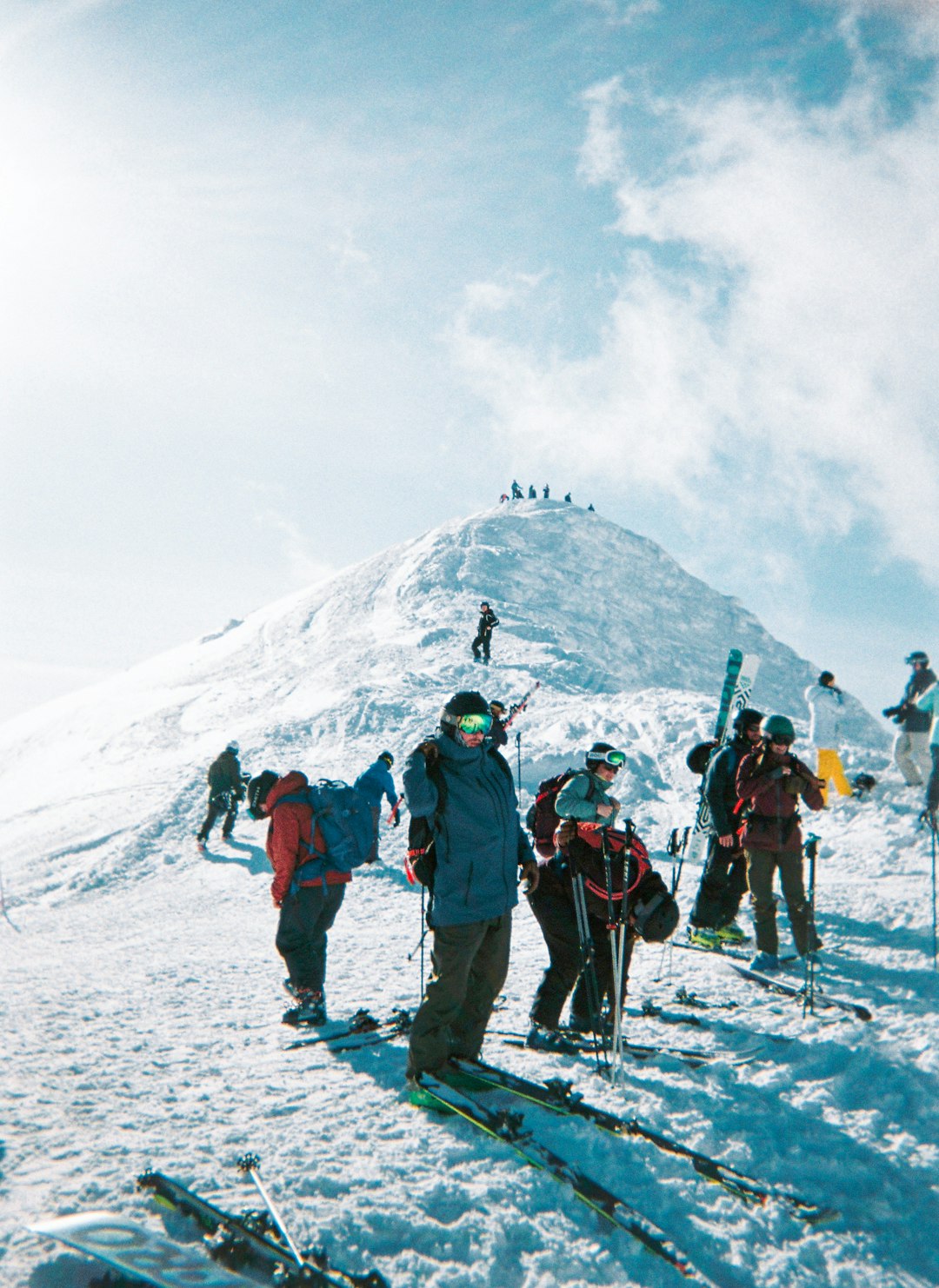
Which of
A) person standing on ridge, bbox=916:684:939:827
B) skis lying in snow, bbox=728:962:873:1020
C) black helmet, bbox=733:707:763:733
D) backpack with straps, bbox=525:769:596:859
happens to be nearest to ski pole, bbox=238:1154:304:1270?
→ backpack with straps, bbox=525:769:596:859

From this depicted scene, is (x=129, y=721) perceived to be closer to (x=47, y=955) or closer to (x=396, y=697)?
(x=396, y=697)

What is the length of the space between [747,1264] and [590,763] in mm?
3323

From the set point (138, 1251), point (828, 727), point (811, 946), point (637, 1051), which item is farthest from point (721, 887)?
point (138, 1251)

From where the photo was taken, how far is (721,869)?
7.58 m

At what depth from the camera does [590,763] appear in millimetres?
5820

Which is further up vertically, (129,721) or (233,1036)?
(129,721)

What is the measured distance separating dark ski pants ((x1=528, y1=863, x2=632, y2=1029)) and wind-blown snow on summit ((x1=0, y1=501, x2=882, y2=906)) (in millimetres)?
9899

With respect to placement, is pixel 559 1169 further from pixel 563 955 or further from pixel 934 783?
pixel 934 783

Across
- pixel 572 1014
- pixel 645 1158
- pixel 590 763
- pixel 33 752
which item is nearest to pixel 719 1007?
pixel 572 1014

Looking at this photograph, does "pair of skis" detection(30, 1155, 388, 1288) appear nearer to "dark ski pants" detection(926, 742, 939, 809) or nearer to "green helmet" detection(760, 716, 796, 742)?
"green helmet" detection(760, 716, 796, 742)

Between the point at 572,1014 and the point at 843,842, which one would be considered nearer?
the point at 572,1014

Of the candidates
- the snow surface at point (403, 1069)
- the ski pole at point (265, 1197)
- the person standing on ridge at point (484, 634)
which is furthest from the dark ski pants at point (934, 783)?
the person standing on ridge at point (484, 634)

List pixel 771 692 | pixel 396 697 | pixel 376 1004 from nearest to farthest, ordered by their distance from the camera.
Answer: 1. pixel 376 1004
2. pixel 396 697
3. pixel 771 692

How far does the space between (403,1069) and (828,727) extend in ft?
33.3
